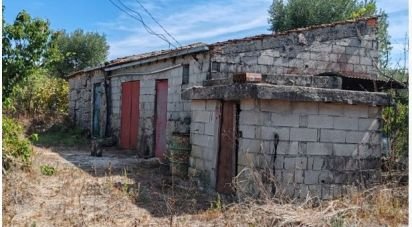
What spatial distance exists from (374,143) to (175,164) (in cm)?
374

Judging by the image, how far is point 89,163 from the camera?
10.7 m

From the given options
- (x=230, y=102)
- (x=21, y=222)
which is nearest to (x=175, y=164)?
(x=230, y=102)

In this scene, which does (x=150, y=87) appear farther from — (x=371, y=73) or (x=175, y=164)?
(x=371, y=73)

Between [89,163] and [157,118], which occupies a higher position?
[157,118]

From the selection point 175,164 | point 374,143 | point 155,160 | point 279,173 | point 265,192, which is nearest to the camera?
point 265,192

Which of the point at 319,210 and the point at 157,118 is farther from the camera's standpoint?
the point at 157,118

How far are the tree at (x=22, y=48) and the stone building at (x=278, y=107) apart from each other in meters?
2.88

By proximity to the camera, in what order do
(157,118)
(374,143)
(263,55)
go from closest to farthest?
1. (374,143)
2. (263,55)
3. (157,118)

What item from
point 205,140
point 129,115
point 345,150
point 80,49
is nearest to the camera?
point 345,150

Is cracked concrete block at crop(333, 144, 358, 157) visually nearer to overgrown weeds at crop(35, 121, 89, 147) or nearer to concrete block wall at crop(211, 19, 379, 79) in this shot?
concrete block wall at crop(211, 19, 379, 79)

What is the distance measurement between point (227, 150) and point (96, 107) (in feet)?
31.4

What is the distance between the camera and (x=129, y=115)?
1377 cm

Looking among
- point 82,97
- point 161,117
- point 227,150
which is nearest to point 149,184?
point 227,150

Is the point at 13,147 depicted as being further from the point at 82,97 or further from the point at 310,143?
the point at 82,97
